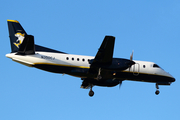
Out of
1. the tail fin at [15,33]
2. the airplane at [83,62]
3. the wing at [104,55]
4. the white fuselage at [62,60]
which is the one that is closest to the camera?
the wing at [104,55]

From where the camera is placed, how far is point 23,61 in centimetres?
2580

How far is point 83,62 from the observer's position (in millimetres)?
27375

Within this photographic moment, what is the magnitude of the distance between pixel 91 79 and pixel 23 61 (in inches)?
312

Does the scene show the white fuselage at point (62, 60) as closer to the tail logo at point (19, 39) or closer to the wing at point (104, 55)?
the wing at point (104, 55)

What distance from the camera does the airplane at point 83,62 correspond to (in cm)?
2559

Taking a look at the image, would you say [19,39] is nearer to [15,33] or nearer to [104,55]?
Answer: [15,33]

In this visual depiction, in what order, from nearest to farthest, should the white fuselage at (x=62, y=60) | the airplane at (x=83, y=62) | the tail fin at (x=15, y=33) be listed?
the airplane at (x=83, y=62)
the white fuselage at (x=62, y=60)
the tail fin at (x=15, y=33)

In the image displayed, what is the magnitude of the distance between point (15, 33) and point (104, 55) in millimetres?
9597

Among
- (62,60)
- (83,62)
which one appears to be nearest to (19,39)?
(62,60)

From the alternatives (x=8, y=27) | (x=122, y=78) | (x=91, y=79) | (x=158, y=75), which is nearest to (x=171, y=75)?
(x=158, y=75)

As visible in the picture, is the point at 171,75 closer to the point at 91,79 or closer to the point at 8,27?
the point at 91,79

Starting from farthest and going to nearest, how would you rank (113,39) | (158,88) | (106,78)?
(158,88) → (106,78) → (113,39)

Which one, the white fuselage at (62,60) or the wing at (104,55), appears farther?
the white fuselage at (62,60)

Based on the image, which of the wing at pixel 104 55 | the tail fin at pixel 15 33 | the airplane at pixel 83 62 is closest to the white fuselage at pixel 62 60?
the airplane at pixel 83 62
